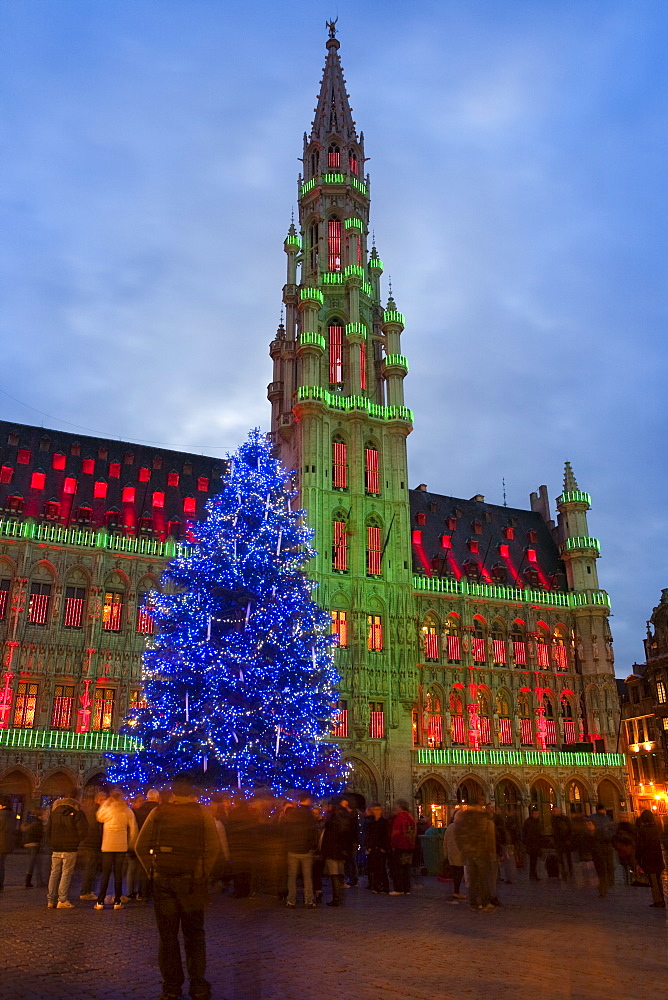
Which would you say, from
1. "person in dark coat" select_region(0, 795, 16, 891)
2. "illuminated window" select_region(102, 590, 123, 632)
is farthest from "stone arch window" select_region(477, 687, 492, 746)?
"person in dark coat" select_region(0, 795, 16, 891)

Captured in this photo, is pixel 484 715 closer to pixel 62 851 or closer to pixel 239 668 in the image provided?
pixel 239 668

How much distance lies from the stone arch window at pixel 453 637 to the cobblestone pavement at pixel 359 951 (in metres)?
34.6

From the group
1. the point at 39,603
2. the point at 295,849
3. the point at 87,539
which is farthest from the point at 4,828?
the point at 87,539

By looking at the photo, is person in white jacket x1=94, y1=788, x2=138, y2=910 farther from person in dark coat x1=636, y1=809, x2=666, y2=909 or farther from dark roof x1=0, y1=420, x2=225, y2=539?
dark roof x1=0, y1=420, x2=225, y2=539

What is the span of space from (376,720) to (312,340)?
23.4 m

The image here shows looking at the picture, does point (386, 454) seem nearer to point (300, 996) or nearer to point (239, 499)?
point (239, 499)

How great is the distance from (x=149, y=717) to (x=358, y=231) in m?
41.3

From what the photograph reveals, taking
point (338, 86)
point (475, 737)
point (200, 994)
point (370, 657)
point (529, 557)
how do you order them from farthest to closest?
point (338, 86) < point (529, 557) < point (475, 737) < point (370, 657) < point (200, 994)

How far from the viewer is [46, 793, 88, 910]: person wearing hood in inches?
491

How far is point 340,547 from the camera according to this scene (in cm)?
4616

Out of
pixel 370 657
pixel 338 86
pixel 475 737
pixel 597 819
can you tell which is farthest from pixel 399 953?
pixel 338 86

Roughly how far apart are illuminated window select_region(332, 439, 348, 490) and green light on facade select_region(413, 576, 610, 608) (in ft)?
25.1

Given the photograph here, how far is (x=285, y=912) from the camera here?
13.2 metres

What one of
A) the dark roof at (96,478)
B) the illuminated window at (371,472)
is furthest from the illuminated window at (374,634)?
the dark roof at (96,478)
